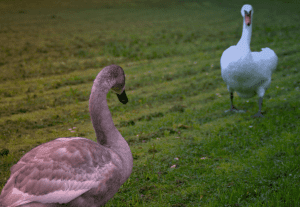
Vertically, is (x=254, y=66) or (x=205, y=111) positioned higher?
(x=254, y=66)

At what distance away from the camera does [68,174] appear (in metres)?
2.97

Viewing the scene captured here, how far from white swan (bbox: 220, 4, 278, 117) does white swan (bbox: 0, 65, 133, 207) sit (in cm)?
415

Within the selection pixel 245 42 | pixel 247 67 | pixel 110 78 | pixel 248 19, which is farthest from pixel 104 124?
pixel 248 19

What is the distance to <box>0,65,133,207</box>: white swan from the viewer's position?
9.29ft

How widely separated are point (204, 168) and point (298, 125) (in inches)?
112

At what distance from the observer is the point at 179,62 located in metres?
12.5

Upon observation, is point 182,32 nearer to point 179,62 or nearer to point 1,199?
point 179,62

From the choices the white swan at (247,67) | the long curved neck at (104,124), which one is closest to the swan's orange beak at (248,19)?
the white swan at (247,67)

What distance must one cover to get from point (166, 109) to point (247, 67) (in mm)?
2393

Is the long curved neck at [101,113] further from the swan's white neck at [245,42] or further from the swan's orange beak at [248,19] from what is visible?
the swan's orange beak at [248,19]

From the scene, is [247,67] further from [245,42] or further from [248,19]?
[248,19]

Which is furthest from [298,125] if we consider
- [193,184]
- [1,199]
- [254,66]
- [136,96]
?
[1,199]

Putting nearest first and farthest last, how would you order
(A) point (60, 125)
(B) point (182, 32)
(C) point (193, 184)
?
(C) point (193, 184), (A) point (60, 125), (B) point (182, 32)

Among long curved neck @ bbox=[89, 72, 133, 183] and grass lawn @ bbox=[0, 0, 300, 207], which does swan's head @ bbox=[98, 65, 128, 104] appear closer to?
long curved neck @ bbox=[89, 72, 133, 183]
